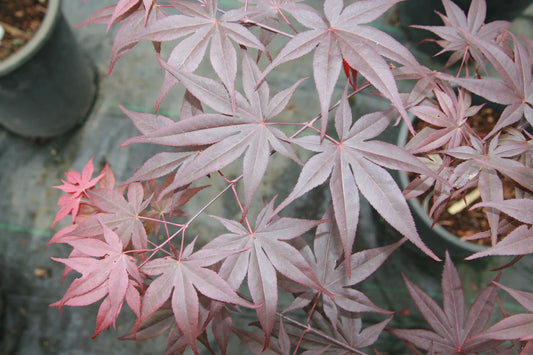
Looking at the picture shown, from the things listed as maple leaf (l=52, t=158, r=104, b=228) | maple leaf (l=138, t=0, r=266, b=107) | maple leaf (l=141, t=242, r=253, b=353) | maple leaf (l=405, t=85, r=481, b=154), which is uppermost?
maple leaf (l=405, t=85, r=481, b=154)

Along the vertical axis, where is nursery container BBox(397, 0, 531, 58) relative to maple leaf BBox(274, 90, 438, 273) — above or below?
above

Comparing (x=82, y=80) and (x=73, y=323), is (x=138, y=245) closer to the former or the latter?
(x=73, y=323)

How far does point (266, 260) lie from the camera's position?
65cm

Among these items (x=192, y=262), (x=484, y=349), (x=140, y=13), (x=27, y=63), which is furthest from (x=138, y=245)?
(x=27, y=63)

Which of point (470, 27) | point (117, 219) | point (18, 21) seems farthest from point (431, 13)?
point (18, 21)

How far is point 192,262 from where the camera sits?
25.1 inches

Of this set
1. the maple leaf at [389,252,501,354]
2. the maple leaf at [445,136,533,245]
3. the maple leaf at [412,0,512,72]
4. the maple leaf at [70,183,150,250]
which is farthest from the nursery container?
A: the maple leaf at [70,183,150,250]

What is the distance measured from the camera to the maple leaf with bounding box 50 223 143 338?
635mm

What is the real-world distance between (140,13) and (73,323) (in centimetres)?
133

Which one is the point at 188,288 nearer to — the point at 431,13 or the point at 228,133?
the point at 228,133

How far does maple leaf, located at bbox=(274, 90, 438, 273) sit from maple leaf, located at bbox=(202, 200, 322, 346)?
0.24ft

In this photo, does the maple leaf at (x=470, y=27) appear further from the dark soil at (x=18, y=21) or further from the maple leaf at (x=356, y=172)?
the dark soil at (x=18, y=21)

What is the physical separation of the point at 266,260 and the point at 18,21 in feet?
4.75

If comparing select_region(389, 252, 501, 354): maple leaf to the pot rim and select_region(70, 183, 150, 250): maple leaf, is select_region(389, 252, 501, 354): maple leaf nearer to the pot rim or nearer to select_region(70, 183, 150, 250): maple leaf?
select_region(70, 183, 150, 250): maple leaf
